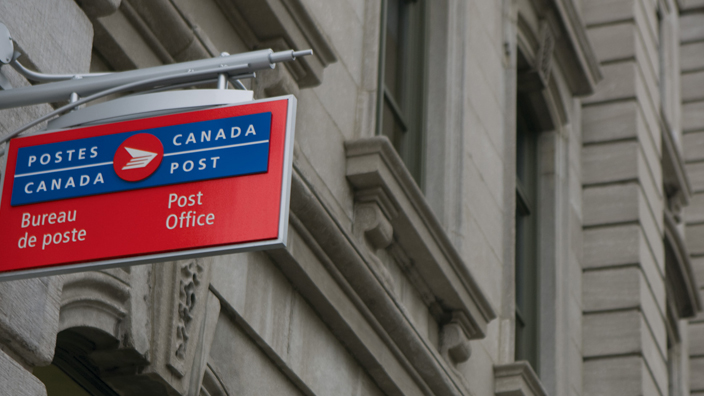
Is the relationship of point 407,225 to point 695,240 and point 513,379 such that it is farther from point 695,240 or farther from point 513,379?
point 695,240

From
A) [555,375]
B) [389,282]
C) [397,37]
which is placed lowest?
[389,282]

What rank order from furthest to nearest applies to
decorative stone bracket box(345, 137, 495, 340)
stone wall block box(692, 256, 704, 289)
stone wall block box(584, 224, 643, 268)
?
1. stone wall block box(692, 256, 704, 289)
2. stone wall block box(584, 224, 643, 268)
3. decorative stone bracket box(345, 137, 495, 340)

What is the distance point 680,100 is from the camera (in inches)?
1016

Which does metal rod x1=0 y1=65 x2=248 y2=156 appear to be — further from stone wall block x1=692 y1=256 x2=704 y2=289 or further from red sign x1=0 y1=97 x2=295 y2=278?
stone wall block x1=692 y1=256 x2=704 y2=289

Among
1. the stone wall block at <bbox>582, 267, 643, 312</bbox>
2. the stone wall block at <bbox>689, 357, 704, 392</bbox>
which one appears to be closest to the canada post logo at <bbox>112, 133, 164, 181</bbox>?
the stone wall block at <bbox>582, 267, 643, 312</bbox>

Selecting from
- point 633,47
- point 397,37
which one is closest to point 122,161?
point 397,37

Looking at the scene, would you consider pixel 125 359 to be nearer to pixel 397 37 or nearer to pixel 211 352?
pixel 211 352

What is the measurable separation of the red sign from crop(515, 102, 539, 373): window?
975cm

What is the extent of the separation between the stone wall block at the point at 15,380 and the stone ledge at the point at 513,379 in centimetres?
707

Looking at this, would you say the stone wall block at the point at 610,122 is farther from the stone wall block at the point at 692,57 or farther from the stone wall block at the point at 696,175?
the stone wall block at the point at 692,57

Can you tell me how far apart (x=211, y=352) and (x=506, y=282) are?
593 cm

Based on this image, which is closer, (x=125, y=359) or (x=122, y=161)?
(x=122, y=161)

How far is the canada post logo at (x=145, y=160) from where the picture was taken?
4.31m

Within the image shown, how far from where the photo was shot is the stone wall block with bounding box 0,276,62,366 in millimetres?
4676
